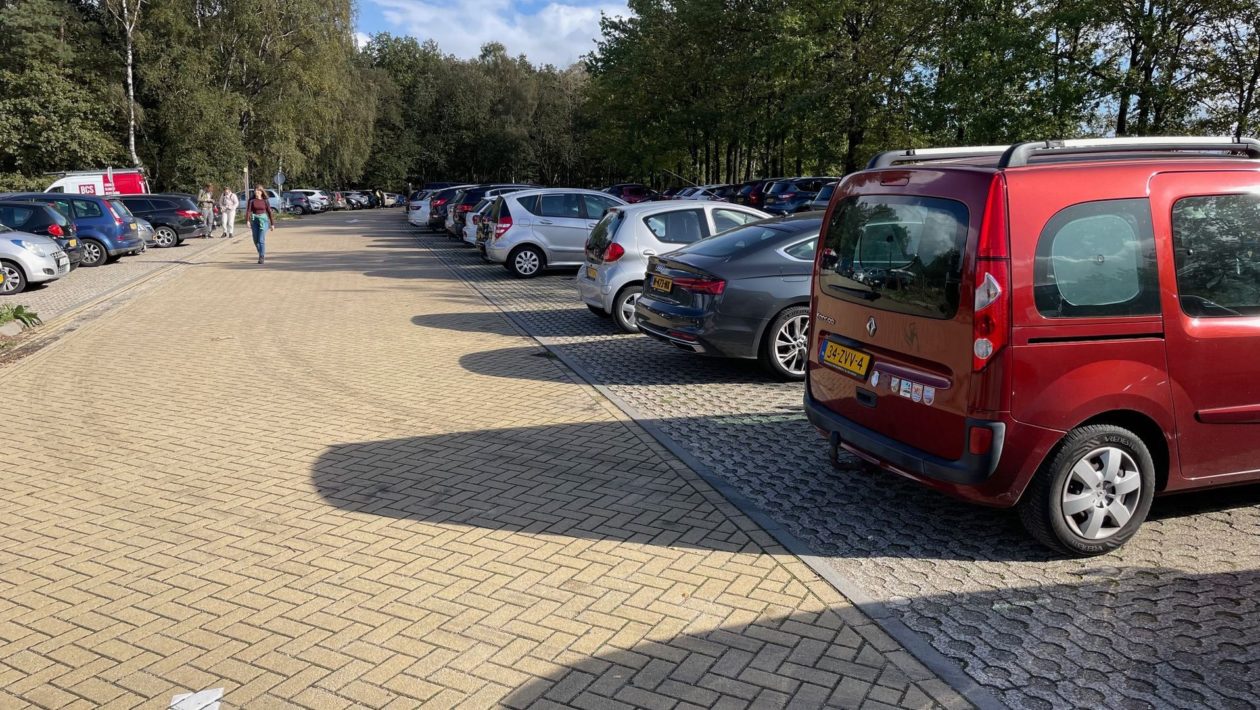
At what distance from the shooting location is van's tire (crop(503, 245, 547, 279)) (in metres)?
18.3

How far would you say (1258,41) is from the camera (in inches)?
656

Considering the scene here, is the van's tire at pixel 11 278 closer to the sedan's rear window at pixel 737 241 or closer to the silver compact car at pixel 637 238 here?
the silver compact car at pixel 637 238

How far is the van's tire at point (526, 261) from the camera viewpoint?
18.3 meters

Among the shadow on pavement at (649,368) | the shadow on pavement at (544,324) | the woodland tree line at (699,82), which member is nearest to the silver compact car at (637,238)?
the shadow on pavement at (544,324)

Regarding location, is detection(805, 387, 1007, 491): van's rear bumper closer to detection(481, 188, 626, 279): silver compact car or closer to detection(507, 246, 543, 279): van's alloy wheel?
detection(481, 188, 626, 279): silver compact car

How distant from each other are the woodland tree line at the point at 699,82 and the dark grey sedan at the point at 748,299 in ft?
40.1

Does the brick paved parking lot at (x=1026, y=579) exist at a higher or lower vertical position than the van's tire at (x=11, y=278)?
lower

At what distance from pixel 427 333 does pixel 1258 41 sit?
1580cm

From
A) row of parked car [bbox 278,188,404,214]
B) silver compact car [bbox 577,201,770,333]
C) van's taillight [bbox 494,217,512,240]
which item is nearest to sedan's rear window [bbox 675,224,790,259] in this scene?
silver compact car [bbox 577,201,770,333]

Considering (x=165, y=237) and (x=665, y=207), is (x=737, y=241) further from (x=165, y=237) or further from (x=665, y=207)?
(x=165, y=237)

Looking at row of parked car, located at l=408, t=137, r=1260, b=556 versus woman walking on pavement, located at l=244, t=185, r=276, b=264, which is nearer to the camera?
row of parked car, located at l=408, t=137, r=1260, b=556

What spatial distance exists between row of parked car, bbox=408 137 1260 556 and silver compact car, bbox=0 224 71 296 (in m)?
16.1

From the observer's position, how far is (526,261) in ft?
60.3

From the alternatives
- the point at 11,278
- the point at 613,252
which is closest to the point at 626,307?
the point at 613,252
